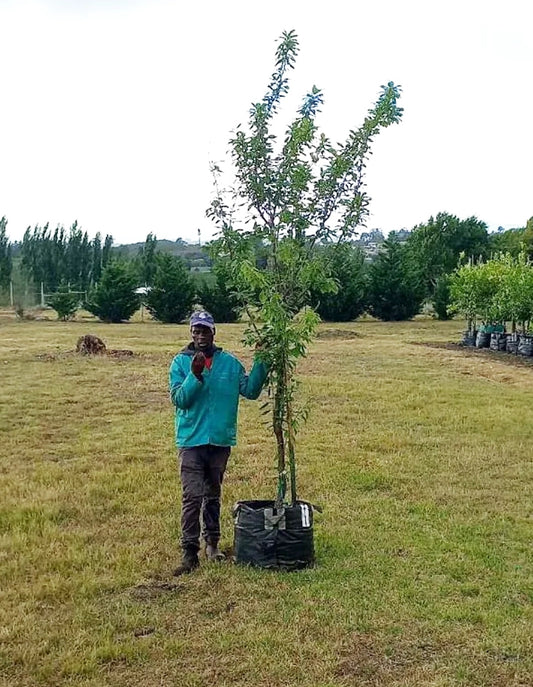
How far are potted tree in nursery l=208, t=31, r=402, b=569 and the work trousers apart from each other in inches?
7.8

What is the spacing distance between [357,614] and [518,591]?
1017 millimetres

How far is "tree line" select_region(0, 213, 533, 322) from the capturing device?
34.3 metres

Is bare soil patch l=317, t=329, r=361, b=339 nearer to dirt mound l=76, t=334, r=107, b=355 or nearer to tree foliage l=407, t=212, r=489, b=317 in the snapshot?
dirt mound l=76, t=334, r=107, b=355

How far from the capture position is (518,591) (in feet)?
14.5

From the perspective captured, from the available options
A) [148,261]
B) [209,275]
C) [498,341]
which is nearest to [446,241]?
[148,261]

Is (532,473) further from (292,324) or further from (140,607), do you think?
(140,607)

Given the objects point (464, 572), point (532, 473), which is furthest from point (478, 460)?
point (464, 572)

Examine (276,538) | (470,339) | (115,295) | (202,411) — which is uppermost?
(115,295)

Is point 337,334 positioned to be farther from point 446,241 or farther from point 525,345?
point 446,241

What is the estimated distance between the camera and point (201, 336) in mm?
4770

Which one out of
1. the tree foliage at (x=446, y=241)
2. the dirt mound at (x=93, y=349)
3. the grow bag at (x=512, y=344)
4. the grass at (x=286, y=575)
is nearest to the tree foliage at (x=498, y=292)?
the grow bag at (x=512, y=344)

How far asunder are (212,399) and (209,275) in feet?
93.1

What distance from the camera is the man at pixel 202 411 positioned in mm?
4789

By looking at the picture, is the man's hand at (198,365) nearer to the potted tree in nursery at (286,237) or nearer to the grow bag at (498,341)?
the potted tree in nursery at (286,237)
